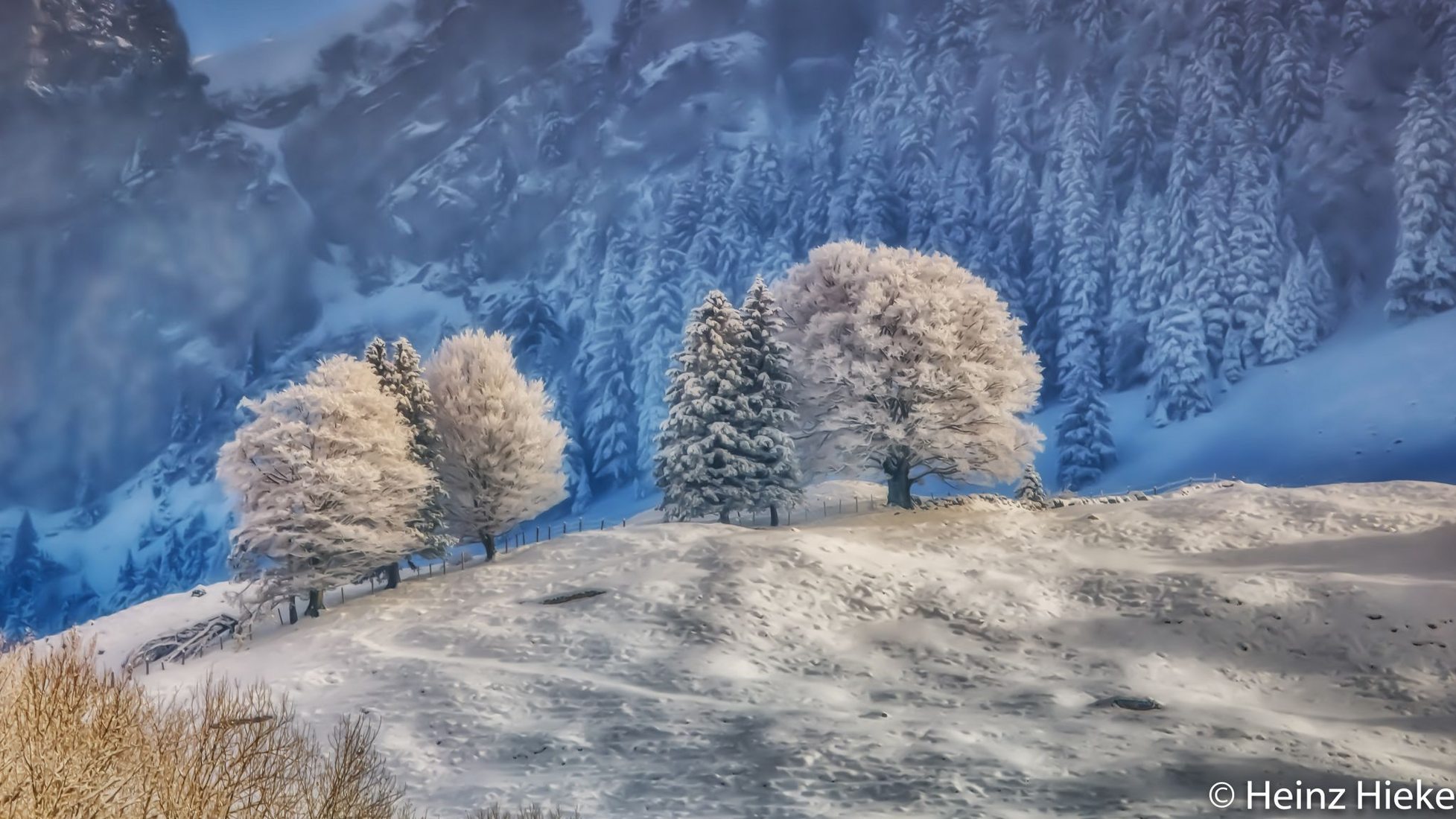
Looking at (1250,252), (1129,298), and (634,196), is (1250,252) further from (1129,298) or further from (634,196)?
(634,196)

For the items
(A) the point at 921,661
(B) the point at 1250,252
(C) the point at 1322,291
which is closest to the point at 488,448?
(A) the point at 921,661

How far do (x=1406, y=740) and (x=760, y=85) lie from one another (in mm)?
49381

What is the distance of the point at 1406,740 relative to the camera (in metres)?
12.3

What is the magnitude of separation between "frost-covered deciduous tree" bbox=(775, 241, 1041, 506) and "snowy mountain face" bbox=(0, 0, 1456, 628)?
577 inches

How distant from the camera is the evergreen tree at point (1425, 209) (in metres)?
33.7

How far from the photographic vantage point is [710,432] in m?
24.5

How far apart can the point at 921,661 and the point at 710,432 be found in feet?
32.4

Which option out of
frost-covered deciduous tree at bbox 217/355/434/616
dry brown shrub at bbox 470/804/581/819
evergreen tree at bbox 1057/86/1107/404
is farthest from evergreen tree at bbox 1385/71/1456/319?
dry brown shrub at bbox 470/804/581/819

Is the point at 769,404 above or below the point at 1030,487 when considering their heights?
above

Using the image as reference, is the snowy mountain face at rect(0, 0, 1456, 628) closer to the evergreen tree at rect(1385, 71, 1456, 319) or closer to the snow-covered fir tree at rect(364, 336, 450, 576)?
the evergreen tree at rect(1385, 71, 1456, 319)

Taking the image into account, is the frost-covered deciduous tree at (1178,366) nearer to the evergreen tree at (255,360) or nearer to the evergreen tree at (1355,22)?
the evergreen tree at (1355,22)

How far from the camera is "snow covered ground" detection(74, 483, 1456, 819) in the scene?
11641 mm

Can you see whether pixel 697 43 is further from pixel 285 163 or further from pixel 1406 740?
pixel 1406 740

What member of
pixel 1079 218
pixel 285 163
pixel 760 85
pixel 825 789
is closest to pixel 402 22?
pixel 285 163
